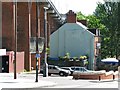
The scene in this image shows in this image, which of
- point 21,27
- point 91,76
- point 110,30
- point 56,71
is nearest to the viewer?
point 91,76

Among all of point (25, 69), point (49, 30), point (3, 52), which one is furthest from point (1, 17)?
point (49, 30)

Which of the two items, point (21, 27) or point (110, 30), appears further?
point (110, 30)

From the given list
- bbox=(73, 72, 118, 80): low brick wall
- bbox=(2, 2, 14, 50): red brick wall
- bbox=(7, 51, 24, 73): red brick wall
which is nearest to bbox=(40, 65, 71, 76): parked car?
bbox=(7, 51, 24, 73): red brick wall

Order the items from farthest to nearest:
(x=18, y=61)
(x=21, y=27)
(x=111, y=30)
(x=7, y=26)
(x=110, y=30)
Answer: (x=110, y=30) < (x=111, y=30) < (x=21, y=27) < (x=7, y=26) < (x=18, y=61)

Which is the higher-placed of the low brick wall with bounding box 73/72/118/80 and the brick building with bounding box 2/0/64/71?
the brick building with bounding box 2/0/64/71

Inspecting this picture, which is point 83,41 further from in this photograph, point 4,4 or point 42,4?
point 4,4

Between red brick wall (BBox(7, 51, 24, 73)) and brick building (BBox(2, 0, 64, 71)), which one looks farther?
brick building (BBox(2, 0, 64, 71))

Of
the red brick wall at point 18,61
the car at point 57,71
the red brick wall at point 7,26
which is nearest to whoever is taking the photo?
the car at point 57,71

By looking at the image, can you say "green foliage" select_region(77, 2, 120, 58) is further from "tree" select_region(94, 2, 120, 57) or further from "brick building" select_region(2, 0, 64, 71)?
"brick building" select_region(2, 0, 64, 71)

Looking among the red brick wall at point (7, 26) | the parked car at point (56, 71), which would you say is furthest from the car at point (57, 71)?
the red brick wall at point (7, 26)

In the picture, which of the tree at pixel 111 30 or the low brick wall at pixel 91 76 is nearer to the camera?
the low brick wall at pixel 91 76

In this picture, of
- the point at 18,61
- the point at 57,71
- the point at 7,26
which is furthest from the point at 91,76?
the point at 7,26

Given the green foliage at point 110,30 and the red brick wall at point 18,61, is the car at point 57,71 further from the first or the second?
the green foliage at point 110,30

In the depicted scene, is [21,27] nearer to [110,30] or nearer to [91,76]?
[91,76]
